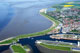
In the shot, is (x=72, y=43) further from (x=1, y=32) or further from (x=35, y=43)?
(x=1, y=32)

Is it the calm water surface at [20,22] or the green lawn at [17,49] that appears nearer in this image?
the green lawn at [17,49]

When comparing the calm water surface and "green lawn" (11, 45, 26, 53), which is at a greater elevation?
the calm water surface

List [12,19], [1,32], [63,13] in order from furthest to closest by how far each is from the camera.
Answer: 1. [63,13]
2. [12,19]
3. [1,32]

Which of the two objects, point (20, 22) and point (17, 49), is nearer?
point (17, 49)

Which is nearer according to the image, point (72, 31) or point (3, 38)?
point (3, 38)

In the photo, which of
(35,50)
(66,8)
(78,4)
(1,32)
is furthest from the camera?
(78,4)

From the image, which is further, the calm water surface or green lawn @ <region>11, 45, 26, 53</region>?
the calm water surface

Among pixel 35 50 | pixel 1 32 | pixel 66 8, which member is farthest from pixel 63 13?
pixel 35 50

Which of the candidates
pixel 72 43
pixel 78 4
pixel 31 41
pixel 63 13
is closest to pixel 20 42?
pixel 31 41

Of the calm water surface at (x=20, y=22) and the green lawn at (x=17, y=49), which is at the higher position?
the calm water surface at (x=20, y=22)

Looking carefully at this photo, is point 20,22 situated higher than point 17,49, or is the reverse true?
point 20,22
